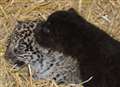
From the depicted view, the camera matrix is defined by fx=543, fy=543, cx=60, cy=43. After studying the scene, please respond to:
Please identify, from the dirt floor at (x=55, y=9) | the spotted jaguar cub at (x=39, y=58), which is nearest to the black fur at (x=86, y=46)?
the spotted jaguar cub at (x=39, y=58)

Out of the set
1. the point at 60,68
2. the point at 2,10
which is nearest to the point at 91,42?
the point at 60,68

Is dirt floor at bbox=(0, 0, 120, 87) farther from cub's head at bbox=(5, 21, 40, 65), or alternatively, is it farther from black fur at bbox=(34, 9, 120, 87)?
black fur at bbox=(34, 9, 120, 87)

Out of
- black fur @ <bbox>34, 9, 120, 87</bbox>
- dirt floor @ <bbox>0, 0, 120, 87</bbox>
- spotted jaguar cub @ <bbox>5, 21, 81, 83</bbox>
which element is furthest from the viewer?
dirt floor @ <bbox>0, 0, 120, 87</bbox>

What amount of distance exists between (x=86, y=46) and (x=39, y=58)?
0.42 meters

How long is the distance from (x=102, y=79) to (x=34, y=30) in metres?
0.65

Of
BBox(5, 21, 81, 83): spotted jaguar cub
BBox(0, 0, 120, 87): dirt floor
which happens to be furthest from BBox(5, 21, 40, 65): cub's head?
BBox(0, 0, 120, 87): dirt floor

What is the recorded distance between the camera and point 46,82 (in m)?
4.11

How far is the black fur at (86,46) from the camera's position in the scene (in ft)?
12.4

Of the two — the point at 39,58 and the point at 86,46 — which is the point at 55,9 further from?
the point at 86,46

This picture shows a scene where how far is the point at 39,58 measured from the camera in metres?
4.06

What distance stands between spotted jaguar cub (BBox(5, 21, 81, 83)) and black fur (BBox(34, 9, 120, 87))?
0.13 m

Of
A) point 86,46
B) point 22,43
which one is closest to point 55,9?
point 22,43

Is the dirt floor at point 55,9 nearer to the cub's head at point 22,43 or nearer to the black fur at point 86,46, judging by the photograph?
the cub's head at point 22,43

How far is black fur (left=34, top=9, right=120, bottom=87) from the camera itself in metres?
3.77
